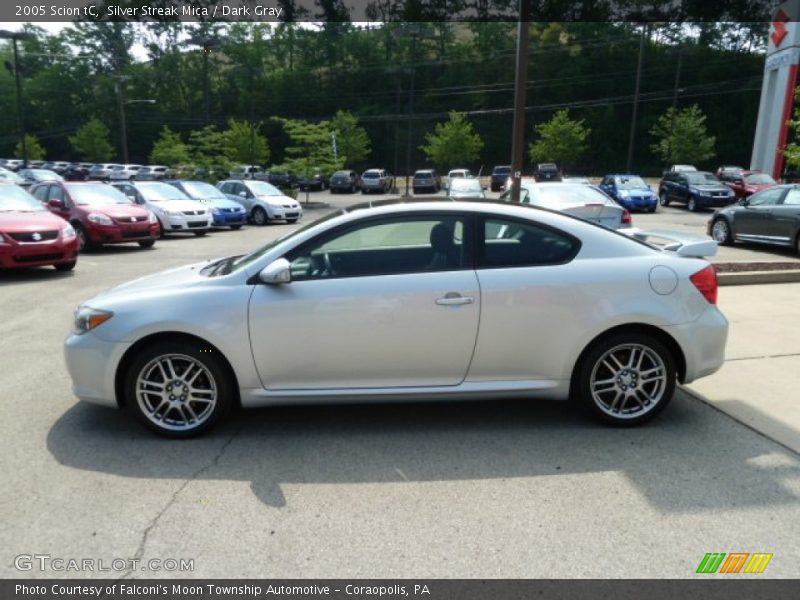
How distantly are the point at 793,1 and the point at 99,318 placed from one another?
37.5 m

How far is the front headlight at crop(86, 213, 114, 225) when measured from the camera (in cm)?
1380

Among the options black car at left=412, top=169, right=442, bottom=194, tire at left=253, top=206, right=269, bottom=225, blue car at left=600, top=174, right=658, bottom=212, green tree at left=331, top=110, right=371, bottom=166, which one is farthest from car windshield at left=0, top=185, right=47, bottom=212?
green tree at left=331, top=110, right=371, bottom=166

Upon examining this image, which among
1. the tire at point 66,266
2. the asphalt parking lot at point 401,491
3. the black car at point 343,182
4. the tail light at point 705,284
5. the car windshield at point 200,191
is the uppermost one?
the tail light at point 705,284

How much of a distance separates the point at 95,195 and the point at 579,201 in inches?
439

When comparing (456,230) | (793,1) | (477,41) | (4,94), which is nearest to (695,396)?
(456,230)

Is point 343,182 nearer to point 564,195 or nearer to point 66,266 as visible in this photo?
point 66,266

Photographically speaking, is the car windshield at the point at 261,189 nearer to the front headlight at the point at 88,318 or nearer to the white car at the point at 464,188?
the white car at the point at 464,188

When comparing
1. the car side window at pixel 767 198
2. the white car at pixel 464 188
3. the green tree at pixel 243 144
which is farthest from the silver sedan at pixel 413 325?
the green tree at pixel 243 144

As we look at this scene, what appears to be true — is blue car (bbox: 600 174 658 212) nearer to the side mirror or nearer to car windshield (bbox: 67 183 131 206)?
car windshield (bbox: 67 183 131 206)

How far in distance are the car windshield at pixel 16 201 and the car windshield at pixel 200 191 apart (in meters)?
7.78

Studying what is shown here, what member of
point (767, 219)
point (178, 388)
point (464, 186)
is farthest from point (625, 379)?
point (464, 186)

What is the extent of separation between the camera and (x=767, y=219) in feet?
41.0

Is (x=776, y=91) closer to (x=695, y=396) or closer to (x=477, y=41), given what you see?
(x=695, y=396)

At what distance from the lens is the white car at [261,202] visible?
2227 cm
